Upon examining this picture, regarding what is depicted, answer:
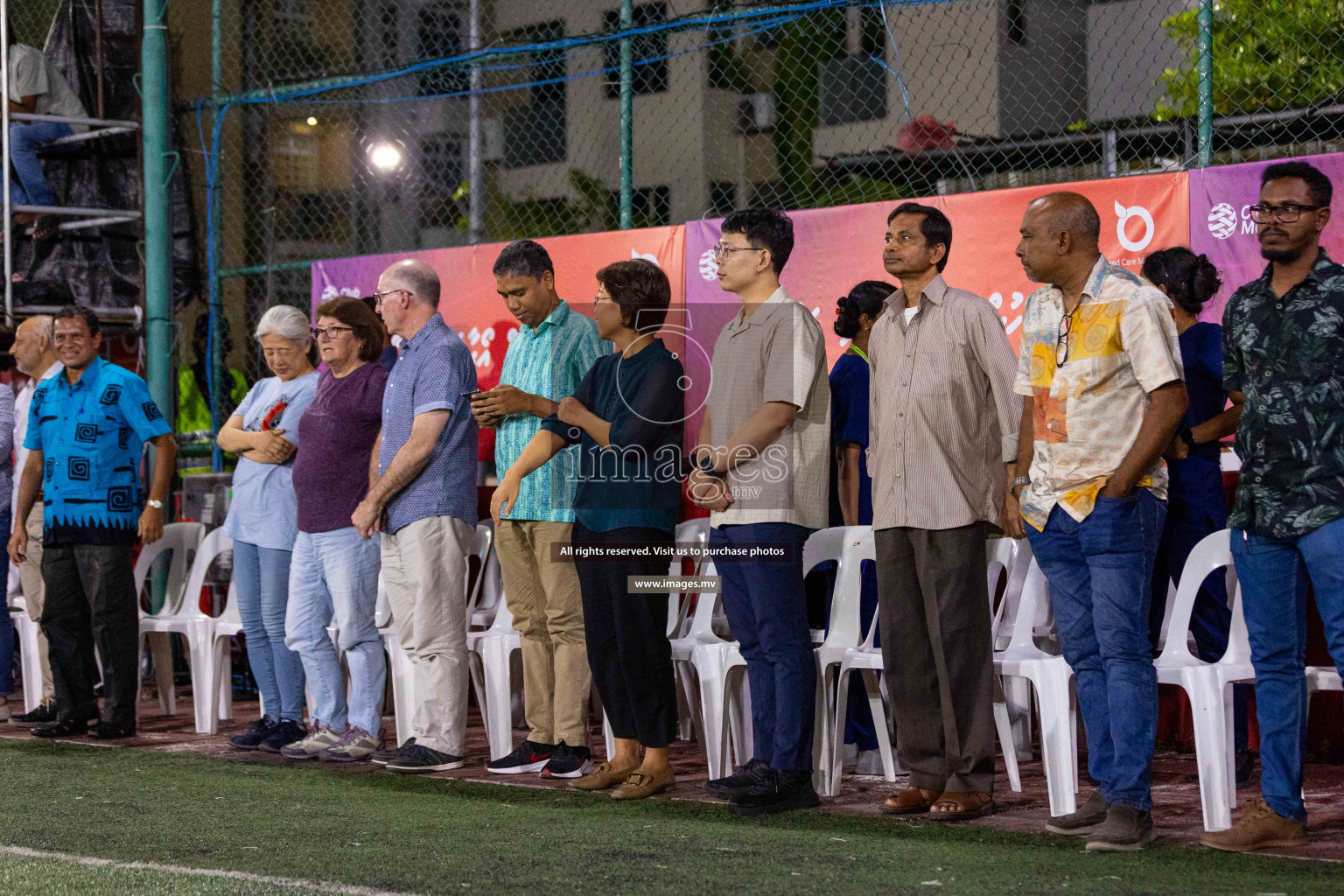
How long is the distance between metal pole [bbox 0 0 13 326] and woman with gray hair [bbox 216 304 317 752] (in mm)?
2539

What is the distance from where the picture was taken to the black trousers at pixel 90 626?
6.55 m

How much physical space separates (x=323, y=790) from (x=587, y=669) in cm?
101

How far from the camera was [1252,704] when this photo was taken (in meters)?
5.79

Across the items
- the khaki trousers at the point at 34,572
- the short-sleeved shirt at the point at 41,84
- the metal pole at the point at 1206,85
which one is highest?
the short-sleeved shirt at the point at 41,84

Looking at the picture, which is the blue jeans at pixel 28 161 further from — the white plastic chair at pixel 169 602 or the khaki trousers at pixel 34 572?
the white plastic chair at pixel 169 602

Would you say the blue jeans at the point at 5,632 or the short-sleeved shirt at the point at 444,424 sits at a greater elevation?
the short-sleeved shirt at the point at 444,424

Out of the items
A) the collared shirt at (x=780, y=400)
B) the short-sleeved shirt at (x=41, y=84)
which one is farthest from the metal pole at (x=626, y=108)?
the short-sleeved shirt at (x=41, y=84)

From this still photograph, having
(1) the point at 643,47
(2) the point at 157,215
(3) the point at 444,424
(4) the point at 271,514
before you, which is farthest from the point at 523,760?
(2) the point at 157,215

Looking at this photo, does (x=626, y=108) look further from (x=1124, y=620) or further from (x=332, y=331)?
(x=1124, y=620)

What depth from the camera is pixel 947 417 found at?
180 inches

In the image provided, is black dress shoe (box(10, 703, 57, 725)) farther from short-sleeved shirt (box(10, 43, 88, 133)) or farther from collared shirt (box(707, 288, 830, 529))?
collared shirt (box(707, 288, 830, 529))

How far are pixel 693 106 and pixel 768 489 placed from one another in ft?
52.7

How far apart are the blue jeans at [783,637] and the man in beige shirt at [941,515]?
0.26 metres

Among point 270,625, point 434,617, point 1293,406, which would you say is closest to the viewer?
point 1293,406
